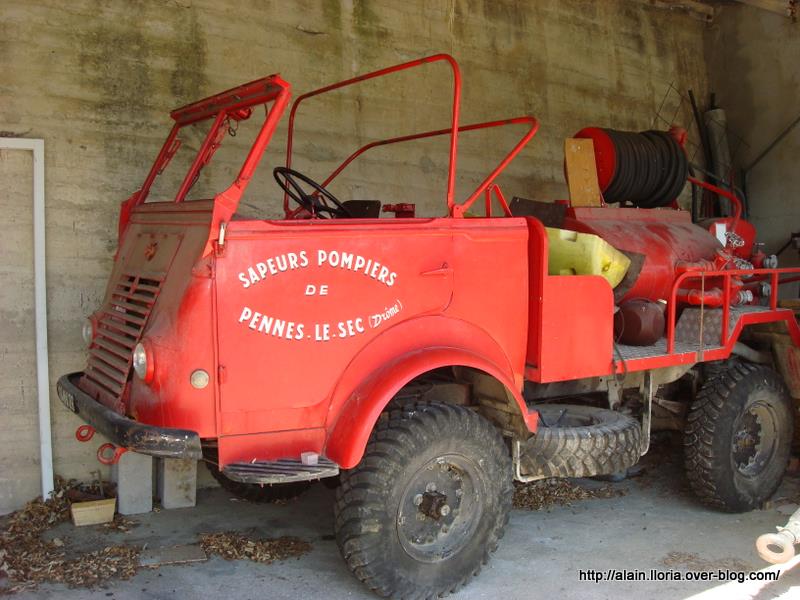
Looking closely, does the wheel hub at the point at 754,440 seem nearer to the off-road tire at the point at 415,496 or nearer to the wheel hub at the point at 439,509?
the off-road tire at the point at 415,496

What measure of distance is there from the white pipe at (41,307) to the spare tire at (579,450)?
3113mm

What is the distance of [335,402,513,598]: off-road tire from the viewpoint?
3547 mm

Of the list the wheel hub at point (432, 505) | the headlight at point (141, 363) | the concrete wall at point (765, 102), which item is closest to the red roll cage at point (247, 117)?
the headlight at point (141, 363)

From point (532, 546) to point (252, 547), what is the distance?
1.66 meters

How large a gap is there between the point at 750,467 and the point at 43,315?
4.86 meters

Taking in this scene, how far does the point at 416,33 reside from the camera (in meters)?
6.80

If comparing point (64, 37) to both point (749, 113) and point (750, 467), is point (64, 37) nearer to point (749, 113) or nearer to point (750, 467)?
point (750, 467)

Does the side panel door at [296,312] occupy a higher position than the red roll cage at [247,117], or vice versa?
the red roll cage at [247,117]

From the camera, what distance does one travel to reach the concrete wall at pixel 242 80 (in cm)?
507

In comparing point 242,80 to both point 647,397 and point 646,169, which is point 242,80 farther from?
point 647,397

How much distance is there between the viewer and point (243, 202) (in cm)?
569

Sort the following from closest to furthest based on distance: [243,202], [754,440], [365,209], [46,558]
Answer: [46,558]
[365,209]
[754,440]
[243,202]

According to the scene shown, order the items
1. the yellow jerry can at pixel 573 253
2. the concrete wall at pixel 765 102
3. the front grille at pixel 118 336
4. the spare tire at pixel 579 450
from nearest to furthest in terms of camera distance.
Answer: the front grille at pixel 118 336, the spare tire at pixel 579 450, the yellow jerry can at pixel 573 253, the concrete wall at pixel 765 102

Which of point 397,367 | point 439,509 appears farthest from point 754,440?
point 397,367
